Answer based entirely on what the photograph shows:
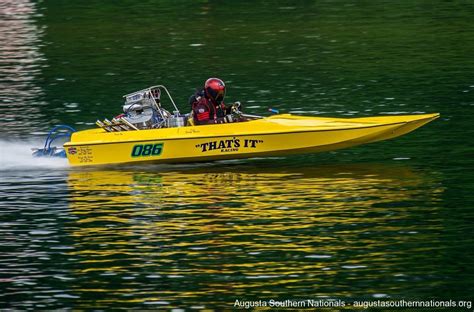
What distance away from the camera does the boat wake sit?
89.8 ft

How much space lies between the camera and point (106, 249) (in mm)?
20719

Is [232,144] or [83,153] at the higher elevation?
[232,144]

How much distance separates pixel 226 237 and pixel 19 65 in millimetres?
22605

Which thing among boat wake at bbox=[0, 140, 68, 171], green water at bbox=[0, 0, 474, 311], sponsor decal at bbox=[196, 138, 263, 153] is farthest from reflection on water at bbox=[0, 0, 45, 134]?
sponsor decal at bbox=[196, 138, 263, 153]

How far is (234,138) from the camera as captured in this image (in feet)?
84.4

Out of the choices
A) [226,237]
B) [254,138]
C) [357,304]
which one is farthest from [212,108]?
[357,304]

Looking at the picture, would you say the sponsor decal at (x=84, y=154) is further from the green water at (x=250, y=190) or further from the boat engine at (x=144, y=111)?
the boat engine at (x=144, y=111)

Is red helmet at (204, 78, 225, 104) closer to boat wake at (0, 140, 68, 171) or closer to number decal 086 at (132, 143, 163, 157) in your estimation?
number decal 086 at (132, 143, 163, 157)

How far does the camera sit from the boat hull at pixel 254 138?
2562cm

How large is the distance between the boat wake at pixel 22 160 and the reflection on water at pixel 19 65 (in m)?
1.94

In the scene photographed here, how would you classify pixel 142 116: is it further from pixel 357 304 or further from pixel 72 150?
pixel 357 304

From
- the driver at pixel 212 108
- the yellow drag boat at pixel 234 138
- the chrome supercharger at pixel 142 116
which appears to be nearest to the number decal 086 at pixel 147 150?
the yellow drag boat at pixel 234 138

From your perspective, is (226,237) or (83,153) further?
(83,153)

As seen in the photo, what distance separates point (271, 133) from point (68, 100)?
11.4 metres
